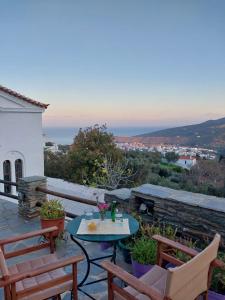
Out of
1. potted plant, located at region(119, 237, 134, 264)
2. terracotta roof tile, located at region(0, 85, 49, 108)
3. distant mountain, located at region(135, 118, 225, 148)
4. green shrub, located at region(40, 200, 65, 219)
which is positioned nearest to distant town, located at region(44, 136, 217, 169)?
distant mountain, located at region(135, 118, 225, 148)

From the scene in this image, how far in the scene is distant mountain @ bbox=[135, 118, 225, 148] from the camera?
17.2 meters

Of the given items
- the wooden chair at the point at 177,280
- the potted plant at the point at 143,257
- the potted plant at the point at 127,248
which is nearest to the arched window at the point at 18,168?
the potted plant at the point at 127,248

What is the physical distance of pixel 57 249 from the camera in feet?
13.7

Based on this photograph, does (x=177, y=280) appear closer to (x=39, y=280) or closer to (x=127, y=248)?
(x=39, y=280)

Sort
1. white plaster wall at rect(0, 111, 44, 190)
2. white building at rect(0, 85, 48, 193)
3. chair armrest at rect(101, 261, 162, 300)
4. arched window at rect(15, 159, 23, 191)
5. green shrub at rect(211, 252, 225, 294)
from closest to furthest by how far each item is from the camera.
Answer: chair armrest at rect(101, 261, 162, 300) < green shrub at rect(211, 252, 225, 294) < white building at rect(0, 85, 48, 193) < white plaster wall at rect(0, 111, 44, 190) < arched window at rect(15, 159, 23, 191)

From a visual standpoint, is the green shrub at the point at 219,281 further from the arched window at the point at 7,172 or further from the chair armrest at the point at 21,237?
the arched window at the point at 7,172

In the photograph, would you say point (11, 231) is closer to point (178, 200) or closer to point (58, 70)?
point (178, 200)

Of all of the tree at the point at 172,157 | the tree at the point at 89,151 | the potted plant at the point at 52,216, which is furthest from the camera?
the tree at the point at 172,157

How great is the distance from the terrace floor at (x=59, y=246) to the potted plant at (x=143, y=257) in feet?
1.46

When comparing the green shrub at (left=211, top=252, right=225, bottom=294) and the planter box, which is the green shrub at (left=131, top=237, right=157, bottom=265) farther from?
the green shrub at (left=211, top=252, right=225, bottom=294)

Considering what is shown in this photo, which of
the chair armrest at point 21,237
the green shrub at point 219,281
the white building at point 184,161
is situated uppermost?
the chair armrest at point 21,237

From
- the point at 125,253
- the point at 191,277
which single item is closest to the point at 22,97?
the point at 125,253

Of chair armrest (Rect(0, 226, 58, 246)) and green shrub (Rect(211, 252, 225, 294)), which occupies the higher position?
chair armrest (Rect(0, 226, 58, 246))

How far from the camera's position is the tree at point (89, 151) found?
54.3ft
